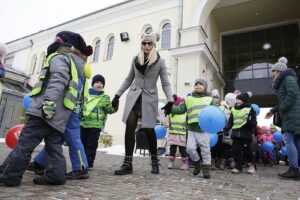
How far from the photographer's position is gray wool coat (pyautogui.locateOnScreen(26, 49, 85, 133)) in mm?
2252

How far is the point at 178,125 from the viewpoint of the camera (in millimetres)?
5406

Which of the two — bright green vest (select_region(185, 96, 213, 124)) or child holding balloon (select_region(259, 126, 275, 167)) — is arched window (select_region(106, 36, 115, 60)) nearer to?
child holding balloon (select_region(259, 126, 275, 167))

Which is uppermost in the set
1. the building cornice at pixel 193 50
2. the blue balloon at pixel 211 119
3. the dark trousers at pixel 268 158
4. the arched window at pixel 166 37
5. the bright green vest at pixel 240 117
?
the arched window at pixel 166 37

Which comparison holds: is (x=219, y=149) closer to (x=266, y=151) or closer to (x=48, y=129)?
(x=266, y=151)

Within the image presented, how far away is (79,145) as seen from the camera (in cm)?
283

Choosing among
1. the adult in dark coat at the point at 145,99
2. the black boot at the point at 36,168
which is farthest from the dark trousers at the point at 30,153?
the adult in dark coat at the point at 145,99

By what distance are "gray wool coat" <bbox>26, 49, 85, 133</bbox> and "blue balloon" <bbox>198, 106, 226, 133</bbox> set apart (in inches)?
80.2

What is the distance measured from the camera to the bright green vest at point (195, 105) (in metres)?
3.83

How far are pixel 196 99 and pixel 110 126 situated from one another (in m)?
10.8

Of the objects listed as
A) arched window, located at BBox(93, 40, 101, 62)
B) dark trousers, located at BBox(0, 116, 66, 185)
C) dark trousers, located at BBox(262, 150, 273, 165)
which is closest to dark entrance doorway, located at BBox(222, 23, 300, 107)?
dark trousers, located at BBox(262, 150, 273, 165)

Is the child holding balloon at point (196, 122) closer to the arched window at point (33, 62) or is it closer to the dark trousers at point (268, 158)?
the dark trousers at point (268, 158)

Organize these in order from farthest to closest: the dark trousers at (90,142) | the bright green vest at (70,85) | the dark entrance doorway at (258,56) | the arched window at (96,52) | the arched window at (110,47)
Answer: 1. the arched window at (96,52)
2. the arched window at (110,47)
3. the dark entrance doorway at (258,56)
4. the dark trousers at (90,142)
5. the bright green vest at (70,85)

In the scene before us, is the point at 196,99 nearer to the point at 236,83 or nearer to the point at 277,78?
the point at 277,78

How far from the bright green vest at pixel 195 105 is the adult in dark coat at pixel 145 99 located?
1.80 feet
